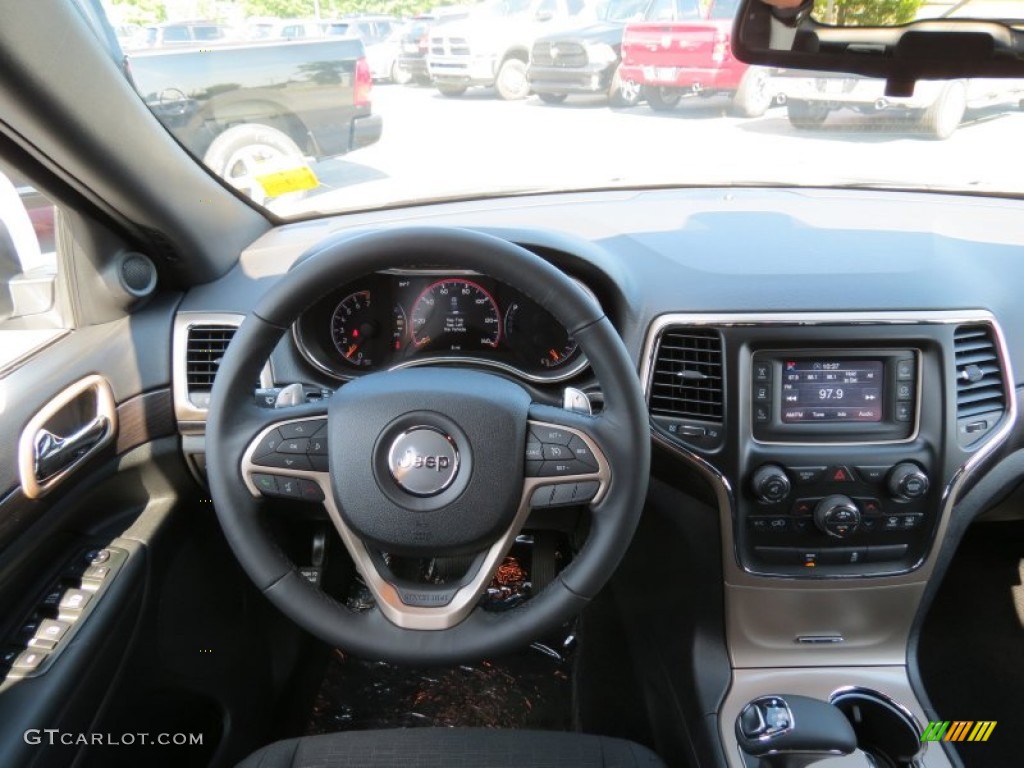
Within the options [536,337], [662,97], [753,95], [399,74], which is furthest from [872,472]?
[399,74]

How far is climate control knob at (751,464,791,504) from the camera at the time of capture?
196 cm

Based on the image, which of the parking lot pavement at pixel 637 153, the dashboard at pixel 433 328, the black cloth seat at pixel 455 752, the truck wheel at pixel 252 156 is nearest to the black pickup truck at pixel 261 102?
the truck wheel at pixel 252 156

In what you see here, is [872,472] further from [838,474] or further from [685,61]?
[685,61]

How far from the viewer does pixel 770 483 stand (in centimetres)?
196

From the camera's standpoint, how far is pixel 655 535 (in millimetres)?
2246

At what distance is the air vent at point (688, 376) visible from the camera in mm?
1932

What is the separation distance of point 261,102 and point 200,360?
97cm

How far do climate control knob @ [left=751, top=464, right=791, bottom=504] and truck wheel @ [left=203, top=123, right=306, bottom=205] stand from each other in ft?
4.83

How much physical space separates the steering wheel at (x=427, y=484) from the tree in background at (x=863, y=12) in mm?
714

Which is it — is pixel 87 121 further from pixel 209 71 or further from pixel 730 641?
pixel 730 641

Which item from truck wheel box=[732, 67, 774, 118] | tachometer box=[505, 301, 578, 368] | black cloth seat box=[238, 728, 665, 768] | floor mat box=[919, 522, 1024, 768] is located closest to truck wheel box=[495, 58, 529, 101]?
truck wheel box=[732, 67, 774, 118]

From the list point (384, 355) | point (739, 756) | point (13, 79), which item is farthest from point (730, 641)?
point (13, 79)

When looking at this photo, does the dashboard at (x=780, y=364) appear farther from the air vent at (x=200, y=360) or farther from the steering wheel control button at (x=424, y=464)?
the steering wheel control button at (x=424, y=464)

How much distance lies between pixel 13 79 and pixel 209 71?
1020mm
